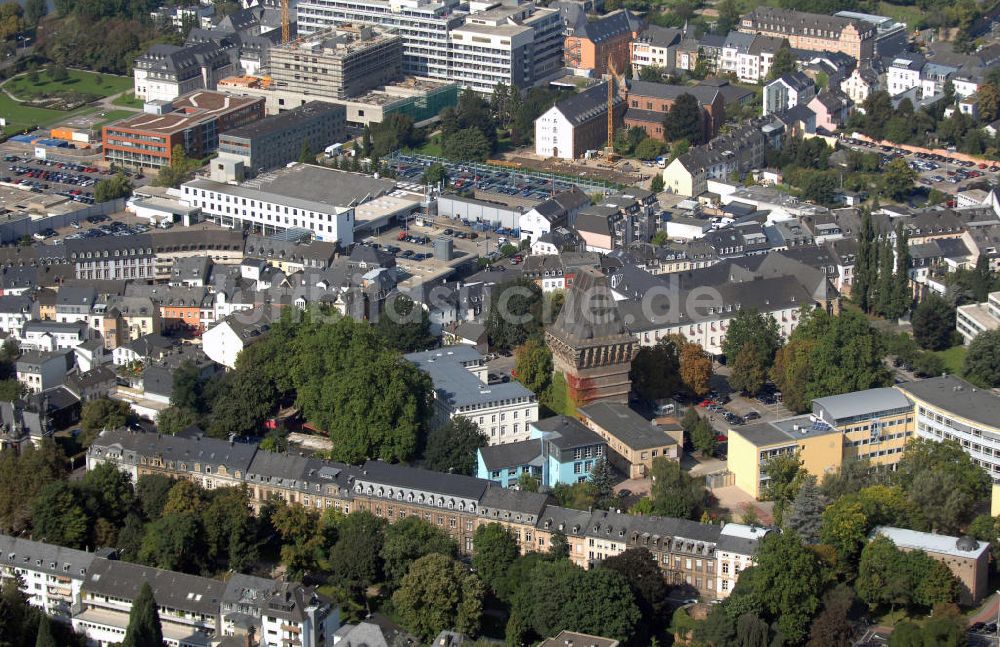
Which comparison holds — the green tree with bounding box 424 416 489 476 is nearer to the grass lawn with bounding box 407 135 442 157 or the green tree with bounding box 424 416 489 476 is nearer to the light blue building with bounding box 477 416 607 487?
the light blue building with bounding box 477 416 607 487

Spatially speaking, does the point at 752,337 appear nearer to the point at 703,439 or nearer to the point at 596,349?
the point at 703,439

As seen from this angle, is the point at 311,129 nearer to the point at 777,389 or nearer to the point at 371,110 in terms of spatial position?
the point at 371,110

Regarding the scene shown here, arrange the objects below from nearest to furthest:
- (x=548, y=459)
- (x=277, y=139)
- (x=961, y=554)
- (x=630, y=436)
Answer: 1. (x=961, y=554)
2. (x=548, y=459)
3. (x=630, y=436)
4. (x=277, y=139)

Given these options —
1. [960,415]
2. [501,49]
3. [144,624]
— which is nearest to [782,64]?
[501,49]

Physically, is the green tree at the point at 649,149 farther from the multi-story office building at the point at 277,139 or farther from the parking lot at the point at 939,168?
the multi-story office building at the point at 277,139

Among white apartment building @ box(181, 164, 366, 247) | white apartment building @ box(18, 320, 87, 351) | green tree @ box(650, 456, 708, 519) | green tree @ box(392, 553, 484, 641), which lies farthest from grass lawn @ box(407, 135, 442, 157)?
green tree @ box(392, 553, 484, 641)
